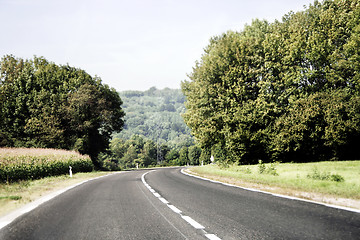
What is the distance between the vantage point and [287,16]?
3603 cm

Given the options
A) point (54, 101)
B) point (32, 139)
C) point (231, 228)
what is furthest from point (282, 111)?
point (32, 139)

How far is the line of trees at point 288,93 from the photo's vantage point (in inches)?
1094

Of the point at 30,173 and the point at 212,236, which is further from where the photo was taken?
the point at 30,173

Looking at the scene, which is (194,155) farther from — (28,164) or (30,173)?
(28,164)

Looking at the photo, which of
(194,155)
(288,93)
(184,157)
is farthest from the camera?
(184,157)

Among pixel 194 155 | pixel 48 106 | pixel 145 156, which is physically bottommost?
pixel 194 155

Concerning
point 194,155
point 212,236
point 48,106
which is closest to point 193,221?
point 212,236

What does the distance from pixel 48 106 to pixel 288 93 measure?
32.0 m

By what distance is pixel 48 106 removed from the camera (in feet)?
136

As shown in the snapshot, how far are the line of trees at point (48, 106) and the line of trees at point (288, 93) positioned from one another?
63.3ft

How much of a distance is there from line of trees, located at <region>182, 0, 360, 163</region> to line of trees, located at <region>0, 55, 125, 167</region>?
19294mm

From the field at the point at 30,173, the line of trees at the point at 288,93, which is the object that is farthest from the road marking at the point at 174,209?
the line of trees at the point at 288,93

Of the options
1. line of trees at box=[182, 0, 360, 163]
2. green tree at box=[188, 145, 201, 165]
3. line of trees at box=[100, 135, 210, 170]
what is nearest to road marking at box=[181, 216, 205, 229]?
line of trees at box=[182, 0, 360, 163]

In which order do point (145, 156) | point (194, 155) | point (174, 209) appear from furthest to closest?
point (145, 156), point (194, 155), point (174, 209)
